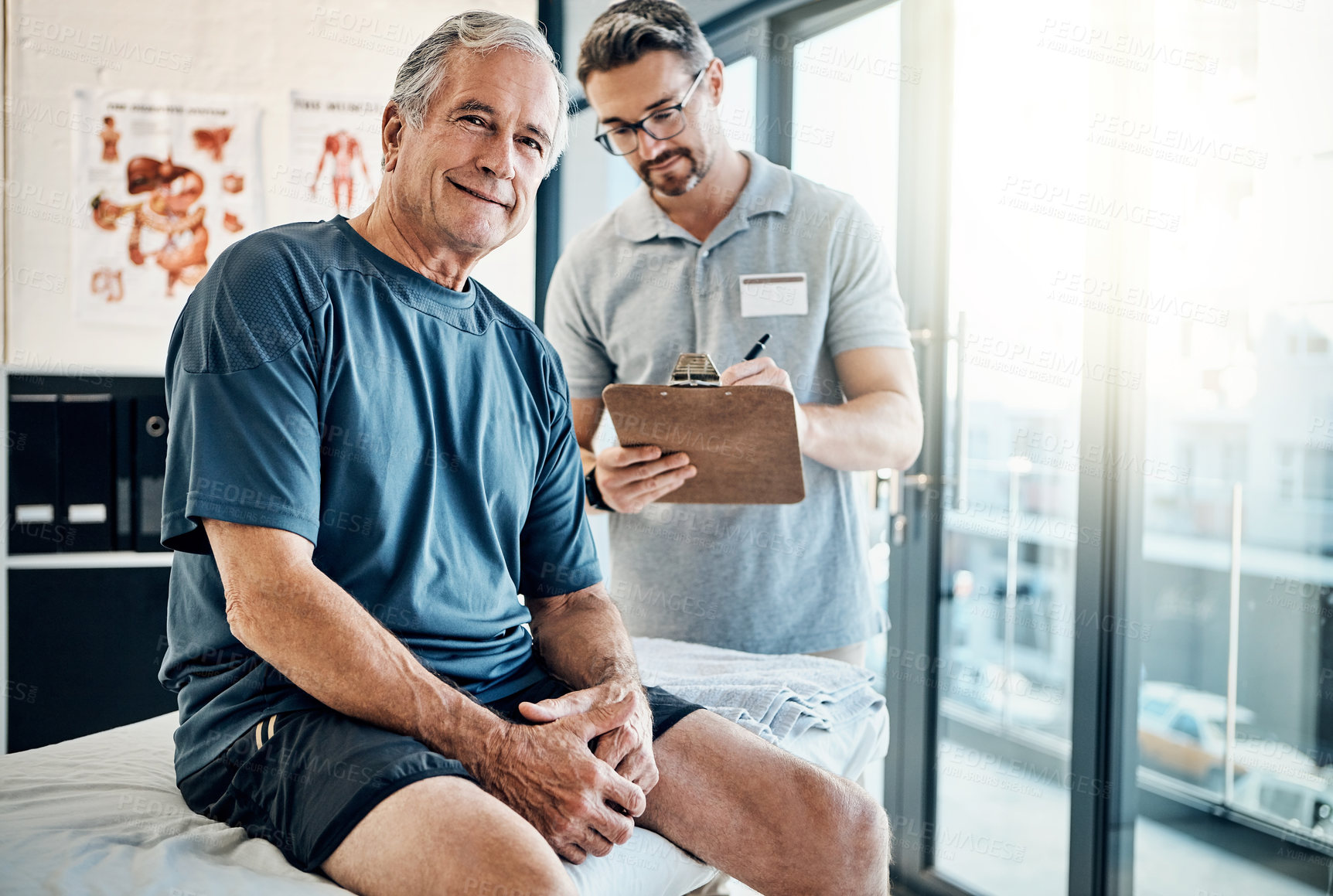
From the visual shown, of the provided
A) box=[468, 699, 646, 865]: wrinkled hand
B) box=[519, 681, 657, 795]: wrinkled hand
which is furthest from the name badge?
box=[468, 699, 646, 865]: wrinkled hand

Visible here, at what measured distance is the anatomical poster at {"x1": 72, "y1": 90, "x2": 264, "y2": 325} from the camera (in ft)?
9.67

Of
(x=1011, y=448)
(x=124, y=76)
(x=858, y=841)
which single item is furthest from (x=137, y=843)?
(x=124, y=76)

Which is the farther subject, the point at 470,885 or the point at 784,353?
the point at 784,353

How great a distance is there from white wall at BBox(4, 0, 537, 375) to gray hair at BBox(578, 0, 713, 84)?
5.10 ft

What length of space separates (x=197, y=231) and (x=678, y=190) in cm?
184

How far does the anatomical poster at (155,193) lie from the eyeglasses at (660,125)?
1665mm

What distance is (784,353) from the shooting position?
1.99m

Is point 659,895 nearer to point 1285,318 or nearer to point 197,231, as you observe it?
point 1285,318

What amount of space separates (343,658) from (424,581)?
0.58 ft

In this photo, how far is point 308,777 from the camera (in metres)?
1.05

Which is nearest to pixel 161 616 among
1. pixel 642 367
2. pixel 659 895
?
pixel 642 367

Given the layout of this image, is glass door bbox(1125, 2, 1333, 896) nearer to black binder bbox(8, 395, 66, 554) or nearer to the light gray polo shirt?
the light gray polo shirt

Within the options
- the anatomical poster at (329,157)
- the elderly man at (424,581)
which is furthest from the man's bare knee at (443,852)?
the anatomical poster at (329,157)

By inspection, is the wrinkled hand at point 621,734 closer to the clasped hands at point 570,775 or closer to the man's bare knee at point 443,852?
the clasped hands at point 570,775
